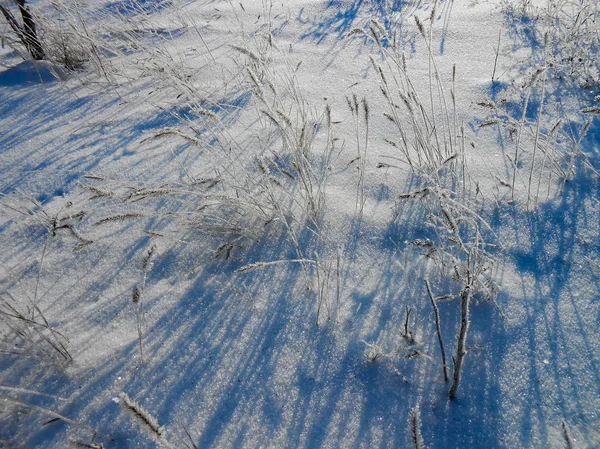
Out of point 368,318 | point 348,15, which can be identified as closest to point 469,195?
point 368,318

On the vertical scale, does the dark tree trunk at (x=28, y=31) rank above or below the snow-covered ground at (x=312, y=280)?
above

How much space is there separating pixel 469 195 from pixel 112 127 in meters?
1.62

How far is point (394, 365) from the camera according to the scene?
3.10 feet

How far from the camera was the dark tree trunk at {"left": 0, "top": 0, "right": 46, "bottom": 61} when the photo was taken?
88.6 inches

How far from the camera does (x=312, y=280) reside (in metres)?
1.17

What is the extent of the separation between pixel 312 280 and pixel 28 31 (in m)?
2.44

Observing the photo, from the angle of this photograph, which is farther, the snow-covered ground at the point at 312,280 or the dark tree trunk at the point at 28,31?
the dark tree trunk at the point at 28,31

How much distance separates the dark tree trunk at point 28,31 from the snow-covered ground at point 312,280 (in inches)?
24.2

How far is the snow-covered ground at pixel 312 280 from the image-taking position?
0.86 m

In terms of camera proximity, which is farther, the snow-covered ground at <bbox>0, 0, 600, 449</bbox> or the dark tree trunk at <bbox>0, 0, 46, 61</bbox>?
the dark tree trunk at <bbox>0, 0, 46, 61</bbox>

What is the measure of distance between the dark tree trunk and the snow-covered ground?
0.61 m

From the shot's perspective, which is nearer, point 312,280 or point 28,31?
point 312,280

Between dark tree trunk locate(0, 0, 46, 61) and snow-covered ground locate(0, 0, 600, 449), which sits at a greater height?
dark tree trunk locate(0, 0, 46, 61)

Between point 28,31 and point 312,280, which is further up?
point 28,31
